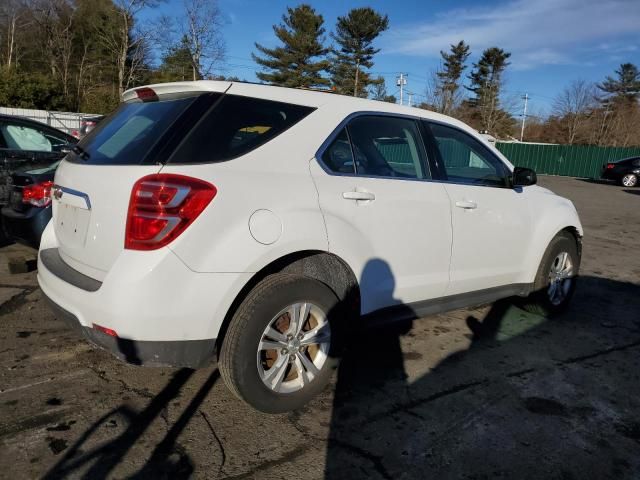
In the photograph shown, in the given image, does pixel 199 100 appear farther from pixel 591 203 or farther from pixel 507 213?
pixel 591 203

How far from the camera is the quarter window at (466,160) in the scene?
12.1 feet

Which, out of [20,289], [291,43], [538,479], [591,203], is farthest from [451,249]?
[291,43]

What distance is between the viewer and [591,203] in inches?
647

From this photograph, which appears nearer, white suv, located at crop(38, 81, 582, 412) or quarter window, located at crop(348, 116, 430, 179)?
white suv, located at crop(38, 81, 582, 412)

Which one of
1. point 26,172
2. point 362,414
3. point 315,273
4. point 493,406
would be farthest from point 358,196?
point 26,172

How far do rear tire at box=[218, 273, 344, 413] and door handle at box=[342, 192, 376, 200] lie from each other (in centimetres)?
52

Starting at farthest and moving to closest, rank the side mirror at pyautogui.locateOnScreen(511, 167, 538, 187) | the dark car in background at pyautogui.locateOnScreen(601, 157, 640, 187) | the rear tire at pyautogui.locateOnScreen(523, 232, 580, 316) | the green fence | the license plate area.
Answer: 1. the green fence
2. the dark car in background at pyautogui.locateOnScreen(601, 157, 640, 187)
3. the rear tire at pyautogui.locateOnScreen(523, 232, 580, 316)
4. the side mirror at pyautogui.locateOnScreen(511, 167, 538, 187)
5. the license plate area

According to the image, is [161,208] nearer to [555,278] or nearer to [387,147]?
[387,147]

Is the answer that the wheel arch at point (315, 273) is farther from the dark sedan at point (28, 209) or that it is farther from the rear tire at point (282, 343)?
the dark sedan at point (28, 209)

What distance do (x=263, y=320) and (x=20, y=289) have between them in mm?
3368

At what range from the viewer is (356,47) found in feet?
147

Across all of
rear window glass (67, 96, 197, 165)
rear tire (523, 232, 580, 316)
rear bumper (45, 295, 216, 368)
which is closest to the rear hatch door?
rear window glass (67, 96, 197, 165)

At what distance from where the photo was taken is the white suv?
2348mm

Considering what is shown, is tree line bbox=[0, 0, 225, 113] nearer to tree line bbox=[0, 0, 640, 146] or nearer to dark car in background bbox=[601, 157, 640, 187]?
tree line bbox=[0, 0, 640, 146]
